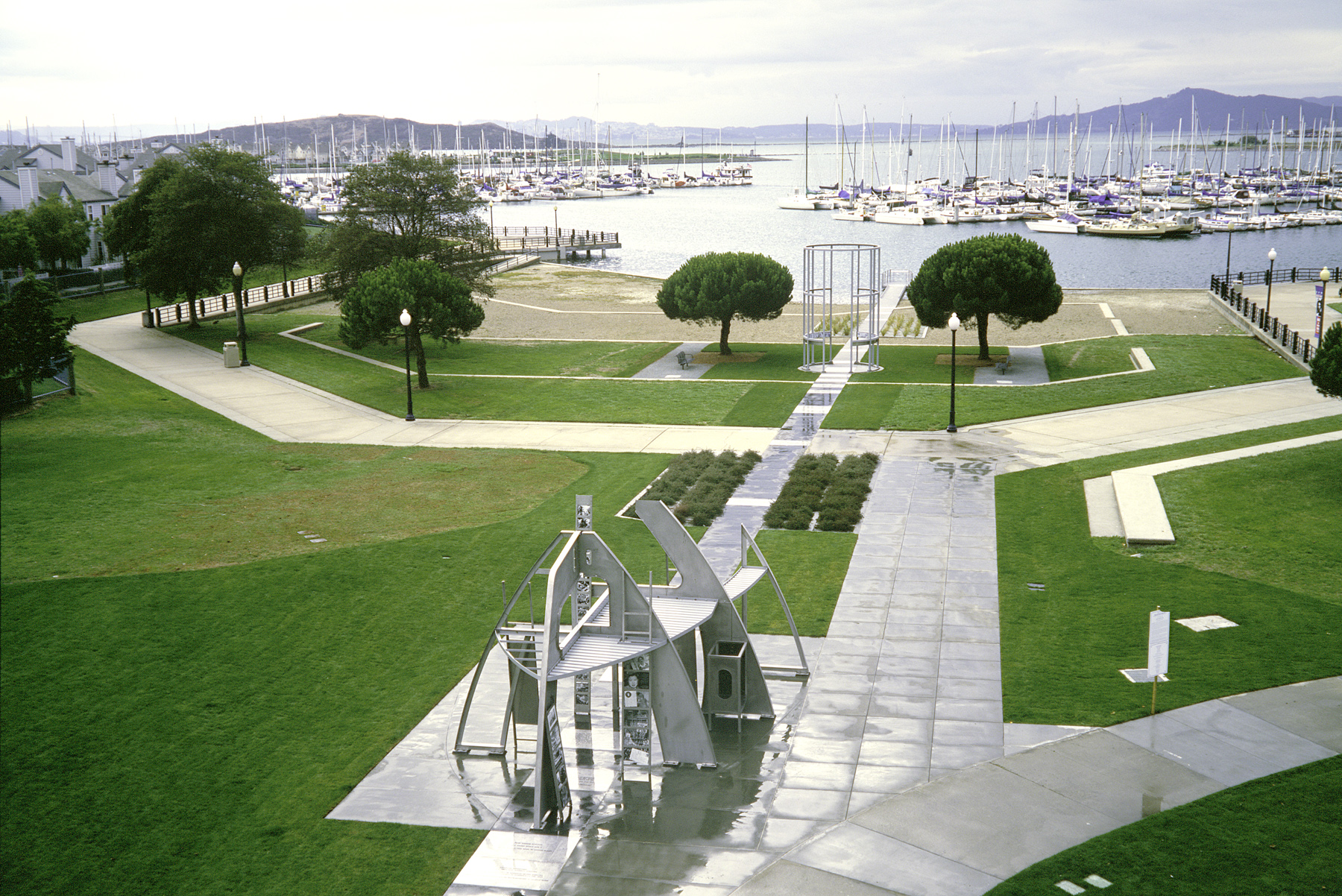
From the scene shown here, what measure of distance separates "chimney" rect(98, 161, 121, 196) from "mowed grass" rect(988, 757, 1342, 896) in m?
97.3

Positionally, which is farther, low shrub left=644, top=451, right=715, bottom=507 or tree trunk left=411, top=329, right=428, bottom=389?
tree trunk left=411, top=329, right=428, bottom=389

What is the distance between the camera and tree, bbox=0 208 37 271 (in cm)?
5559

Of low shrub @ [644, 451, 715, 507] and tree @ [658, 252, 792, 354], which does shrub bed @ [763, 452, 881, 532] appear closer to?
low shrub @ [644, 451, 715, 507]

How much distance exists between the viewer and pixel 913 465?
3066 cm

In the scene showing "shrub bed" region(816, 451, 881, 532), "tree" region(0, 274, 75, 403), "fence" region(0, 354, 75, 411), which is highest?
"tree" region(0, 274, 75, 403)

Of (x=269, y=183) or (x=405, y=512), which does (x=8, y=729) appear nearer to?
(x=405, y=512)

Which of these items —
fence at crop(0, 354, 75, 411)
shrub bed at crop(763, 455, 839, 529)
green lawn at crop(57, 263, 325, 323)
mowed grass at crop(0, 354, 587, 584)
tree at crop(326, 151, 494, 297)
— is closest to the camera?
mowed grass at crop(0, 354, 587, 584)

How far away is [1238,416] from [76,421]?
1473 inches

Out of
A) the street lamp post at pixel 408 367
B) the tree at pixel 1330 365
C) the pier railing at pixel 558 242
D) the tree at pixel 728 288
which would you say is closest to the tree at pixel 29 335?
the street lamp post at pixel 408 367

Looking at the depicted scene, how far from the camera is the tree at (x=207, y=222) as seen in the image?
165 feet

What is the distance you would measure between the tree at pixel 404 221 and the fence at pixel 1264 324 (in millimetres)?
36012

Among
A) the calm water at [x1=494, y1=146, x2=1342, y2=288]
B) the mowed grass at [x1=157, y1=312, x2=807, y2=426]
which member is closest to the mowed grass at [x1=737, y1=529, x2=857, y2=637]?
the mowed grass at [x1=157, y1=312, x2=807, y2=426]

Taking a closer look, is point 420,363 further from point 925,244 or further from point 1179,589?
point 925,244

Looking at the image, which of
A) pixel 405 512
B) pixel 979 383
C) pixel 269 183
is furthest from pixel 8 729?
pixel 269 183
